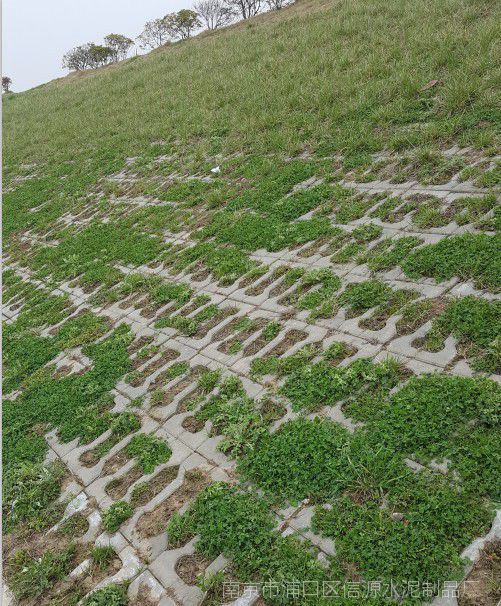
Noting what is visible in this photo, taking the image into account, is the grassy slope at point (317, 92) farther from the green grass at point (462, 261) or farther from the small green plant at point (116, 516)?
the small green plant at point (116, 516)

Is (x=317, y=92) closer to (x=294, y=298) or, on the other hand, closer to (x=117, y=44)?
(x=294, y=298)

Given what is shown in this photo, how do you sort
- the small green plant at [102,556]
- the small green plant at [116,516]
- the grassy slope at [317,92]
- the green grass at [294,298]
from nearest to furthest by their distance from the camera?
the green grass at [294,298] → the small green plant at [102,556] → the small green plant at [116,516] → the grassy slope at [317,92]

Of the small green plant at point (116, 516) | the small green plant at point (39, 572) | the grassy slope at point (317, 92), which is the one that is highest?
the grassy slope at point (317, 92)

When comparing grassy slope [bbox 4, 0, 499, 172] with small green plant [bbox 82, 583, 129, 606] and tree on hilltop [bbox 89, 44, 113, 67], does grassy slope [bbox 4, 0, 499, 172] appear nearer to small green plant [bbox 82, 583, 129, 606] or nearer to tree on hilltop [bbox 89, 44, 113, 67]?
small green plant [bbox 82, 583, 129, 606]

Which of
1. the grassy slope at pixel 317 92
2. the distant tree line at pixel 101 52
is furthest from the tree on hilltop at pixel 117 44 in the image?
the grassy slope at pixel 317 92

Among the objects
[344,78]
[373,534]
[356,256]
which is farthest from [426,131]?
[373,534]

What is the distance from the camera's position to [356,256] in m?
5.14

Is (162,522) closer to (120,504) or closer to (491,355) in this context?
(120,504)

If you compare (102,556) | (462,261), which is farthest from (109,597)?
(462,261)

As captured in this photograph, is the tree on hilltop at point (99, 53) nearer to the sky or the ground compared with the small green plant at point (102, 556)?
nearer to the sky

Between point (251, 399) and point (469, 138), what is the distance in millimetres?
4717

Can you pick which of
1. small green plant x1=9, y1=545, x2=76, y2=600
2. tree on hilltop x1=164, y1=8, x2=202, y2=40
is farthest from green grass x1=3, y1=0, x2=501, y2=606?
tree on hilltop x1=164, y1=8, x2=202, y2=40

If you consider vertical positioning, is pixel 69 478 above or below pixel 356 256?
below

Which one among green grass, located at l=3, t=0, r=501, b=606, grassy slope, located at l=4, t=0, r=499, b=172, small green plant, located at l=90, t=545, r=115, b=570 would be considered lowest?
small green plant, located at l=90, t=545, r=115, b=570
